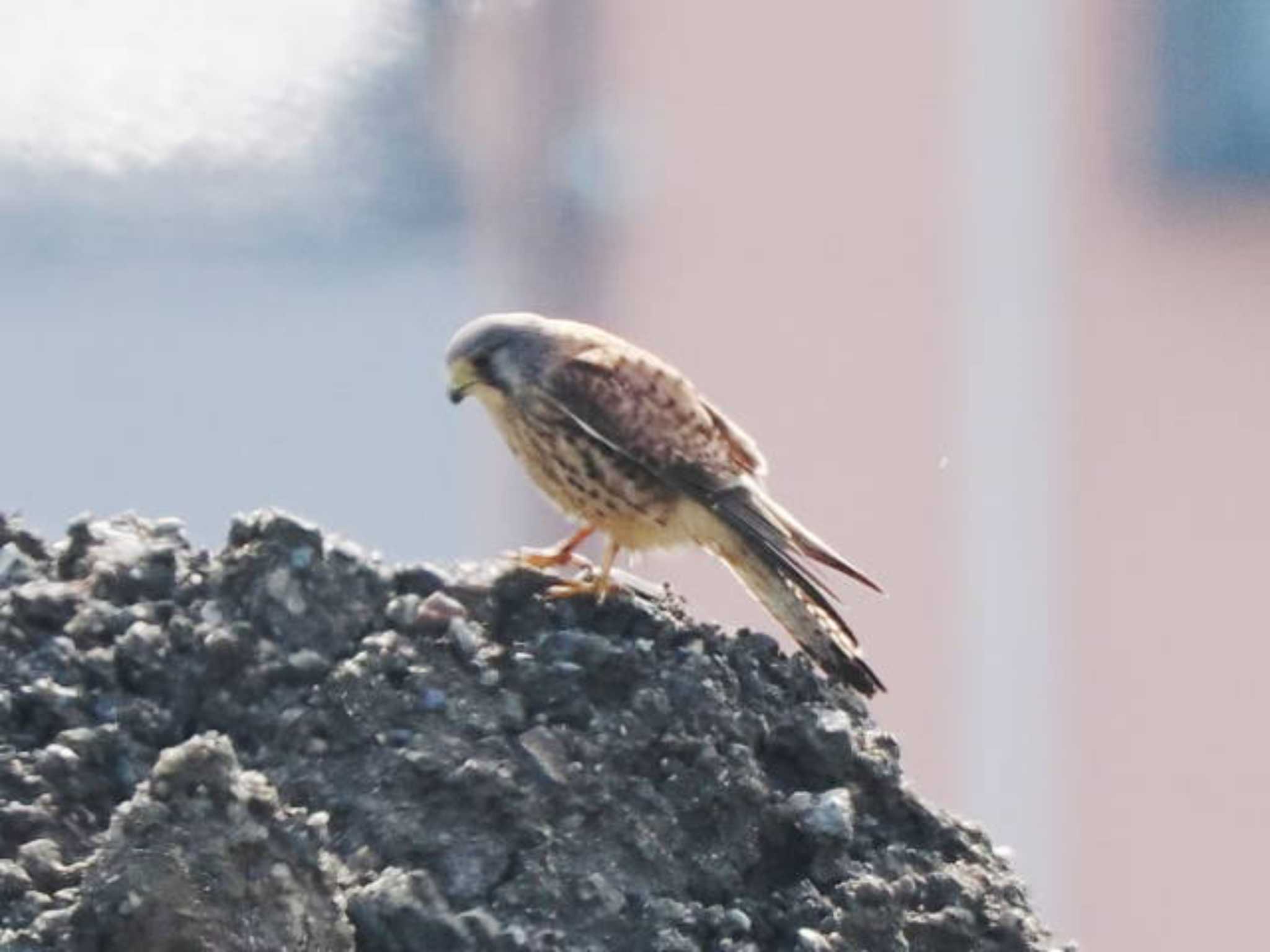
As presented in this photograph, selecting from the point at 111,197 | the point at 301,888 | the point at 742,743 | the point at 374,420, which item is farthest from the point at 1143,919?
the point at 301,888

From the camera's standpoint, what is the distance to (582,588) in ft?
8.78

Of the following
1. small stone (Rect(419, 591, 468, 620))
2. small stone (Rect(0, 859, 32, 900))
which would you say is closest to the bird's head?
small stone (Rect(419, 591, 468, 620))

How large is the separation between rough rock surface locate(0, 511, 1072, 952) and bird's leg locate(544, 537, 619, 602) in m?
0.02

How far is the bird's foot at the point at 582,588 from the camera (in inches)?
104

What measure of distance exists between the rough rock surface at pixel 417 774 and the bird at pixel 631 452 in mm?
565

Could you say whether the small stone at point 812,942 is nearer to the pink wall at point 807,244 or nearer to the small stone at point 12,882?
the small stone at point 12,882

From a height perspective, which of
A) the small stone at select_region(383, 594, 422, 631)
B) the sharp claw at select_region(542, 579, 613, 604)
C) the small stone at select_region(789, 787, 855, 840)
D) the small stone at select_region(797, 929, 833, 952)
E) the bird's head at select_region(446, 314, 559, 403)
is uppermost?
the bird's head at select_region(446, 314, 559, 403)

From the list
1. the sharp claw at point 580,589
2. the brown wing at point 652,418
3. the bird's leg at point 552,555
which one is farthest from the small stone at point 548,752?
the brown wing at point 652,418

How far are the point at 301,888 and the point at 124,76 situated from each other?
97.4 inches

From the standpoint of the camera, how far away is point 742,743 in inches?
97.7

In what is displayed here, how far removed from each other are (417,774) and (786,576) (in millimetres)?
916

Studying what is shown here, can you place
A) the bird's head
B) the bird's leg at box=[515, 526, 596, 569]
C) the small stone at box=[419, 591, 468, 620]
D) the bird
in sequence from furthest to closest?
the bird's head → the bird → the bird's leg at box=[515, 526, 596, 569] → the small stone at box=[419, 591, 468, 620]

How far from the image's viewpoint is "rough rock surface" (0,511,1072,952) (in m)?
2.15

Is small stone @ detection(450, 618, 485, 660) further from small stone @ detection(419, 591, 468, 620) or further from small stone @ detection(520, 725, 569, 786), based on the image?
small stone @ detection(520, 725, 569, 786)
